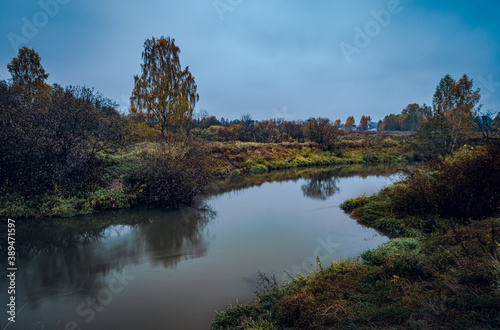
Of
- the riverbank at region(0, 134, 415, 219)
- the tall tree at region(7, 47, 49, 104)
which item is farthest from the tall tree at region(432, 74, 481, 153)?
the tall tree at region(7, 47, 49, 104)

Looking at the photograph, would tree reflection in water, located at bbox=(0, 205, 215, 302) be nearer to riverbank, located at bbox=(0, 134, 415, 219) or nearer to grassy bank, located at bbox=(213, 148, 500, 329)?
riverbank, located at bbox=(0, 134, 415, 219)

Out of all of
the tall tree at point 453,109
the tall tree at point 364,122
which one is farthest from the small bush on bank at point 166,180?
the tall tree at point 364,122

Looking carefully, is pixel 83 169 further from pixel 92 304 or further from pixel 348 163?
pixel 348 163

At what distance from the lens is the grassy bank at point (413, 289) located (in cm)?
278

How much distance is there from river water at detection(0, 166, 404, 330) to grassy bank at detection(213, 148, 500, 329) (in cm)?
96

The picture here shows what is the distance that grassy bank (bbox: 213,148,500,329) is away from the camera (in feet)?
9.12

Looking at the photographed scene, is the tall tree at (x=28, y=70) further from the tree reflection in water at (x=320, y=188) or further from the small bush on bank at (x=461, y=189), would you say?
the small bush on bank at (x=461, y=189)

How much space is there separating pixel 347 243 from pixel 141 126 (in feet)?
56.4

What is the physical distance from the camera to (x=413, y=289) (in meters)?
3.54

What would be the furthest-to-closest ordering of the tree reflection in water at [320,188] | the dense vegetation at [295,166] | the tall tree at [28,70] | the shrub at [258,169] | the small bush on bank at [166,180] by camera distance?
the shrub at [258,169]
the tall tree at [28,70]
the tree reflection in water at [320,188]
the small bush on bank at [166,180]
the dense vegetation at [295,166]

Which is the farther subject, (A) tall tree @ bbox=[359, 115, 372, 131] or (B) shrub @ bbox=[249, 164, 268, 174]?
(A) tall tree @ bbox=[359, 115, 372, 131]

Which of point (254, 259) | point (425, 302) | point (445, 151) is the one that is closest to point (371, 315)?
point (425, 302)

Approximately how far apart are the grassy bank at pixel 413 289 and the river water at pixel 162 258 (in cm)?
96

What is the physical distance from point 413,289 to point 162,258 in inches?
238
